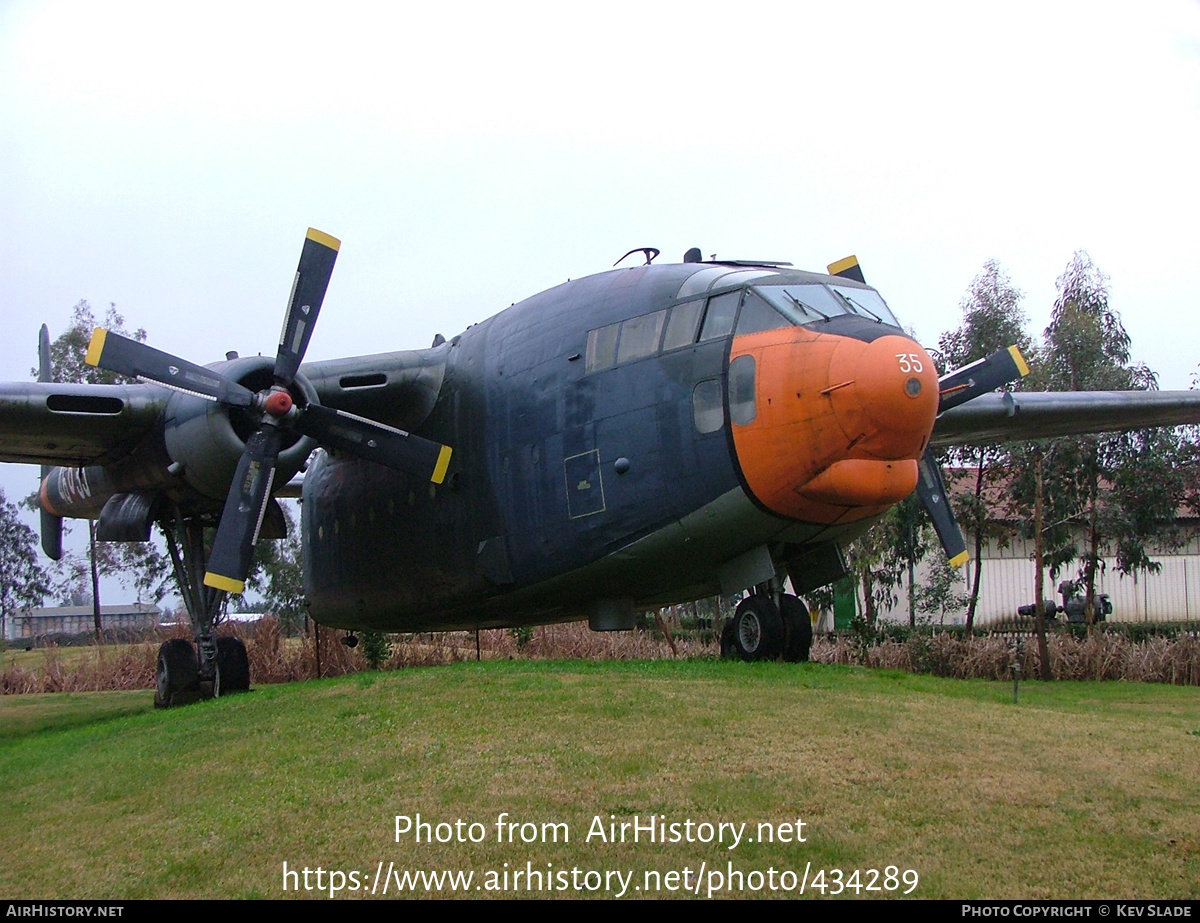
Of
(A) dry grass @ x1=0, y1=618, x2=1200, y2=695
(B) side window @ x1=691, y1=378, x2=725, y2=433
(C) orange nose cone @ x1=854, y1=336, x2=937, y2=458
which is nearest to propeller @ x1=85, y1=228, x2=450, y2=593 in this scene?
(B) side window @ x1=691, y1=378, x2=725, y2=433

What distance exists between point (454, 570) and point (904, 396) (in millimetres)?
6350

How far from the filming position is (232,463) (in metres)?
14.0

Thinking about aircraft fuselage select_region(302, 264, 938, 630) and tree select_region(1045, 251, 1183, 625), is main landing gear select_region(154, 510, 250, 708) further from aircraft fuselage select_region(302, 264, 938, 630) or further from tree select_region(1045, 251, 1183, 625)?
tree select_region(1045, 251, 1183, 625)

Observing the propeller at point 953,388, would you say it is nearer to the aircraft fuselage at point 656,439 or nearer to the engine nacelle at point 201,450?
the aircraft fuselage at point 656,439

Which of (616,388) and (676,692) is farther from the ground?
(616,388)

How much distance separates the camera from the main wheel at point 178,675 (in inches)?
633

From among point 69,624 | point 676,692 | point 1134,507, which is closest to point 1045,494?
point 1134,507

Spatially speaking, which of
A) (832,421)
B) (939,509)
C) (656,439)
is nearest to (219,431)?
(656,439)

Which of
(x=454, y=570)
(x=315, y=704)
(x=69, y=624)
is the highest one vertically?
(x=454, y=570)

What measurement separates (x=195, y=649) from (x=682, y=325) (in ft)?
31.1

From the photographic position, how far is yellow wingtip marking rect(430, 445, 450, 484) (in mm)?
13117

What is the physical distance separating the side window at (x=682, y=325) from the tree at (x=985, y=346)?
15.5 meters

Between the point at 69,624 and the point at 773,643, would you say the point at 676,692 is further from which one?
the point at 69,624

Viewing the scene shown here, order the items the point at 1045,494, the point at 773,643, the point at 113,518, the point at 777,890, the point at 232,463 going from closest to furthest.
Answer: the point at 777,890 → the point at 773,643 → the point at 232,463 → the point at 113,518 → the point at 1045,494
